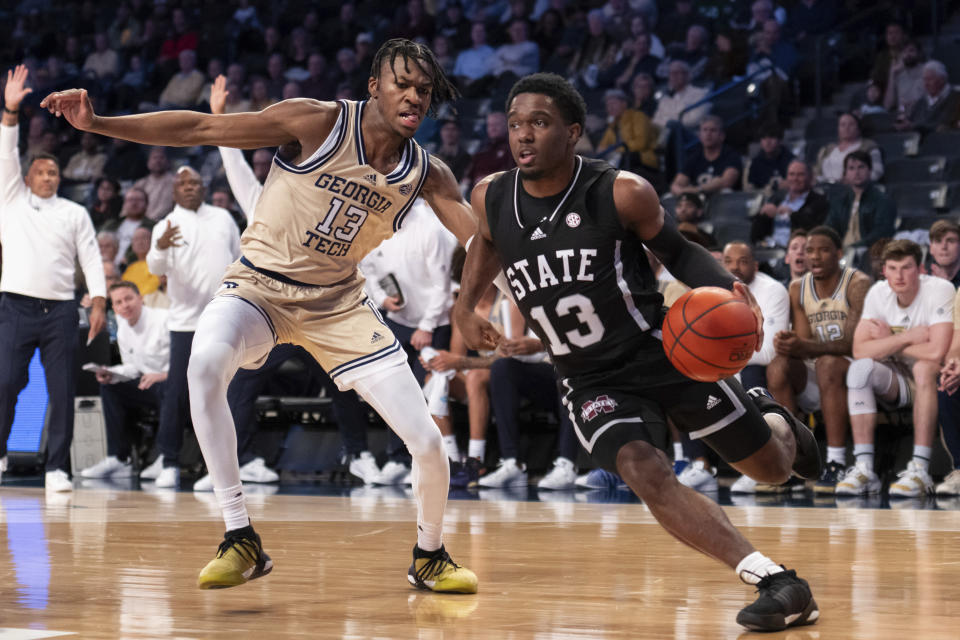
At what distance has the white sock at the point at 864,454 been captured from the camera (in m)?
7.25

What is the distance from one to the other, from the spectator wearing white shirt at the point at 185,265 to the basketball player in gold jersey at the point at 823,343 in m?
3.75

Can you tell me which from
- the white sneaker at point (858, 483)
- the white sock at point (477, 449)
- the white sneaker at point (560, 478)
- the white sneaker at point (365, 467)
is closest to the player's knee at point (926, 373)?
the white sneaker at point (858, 483)

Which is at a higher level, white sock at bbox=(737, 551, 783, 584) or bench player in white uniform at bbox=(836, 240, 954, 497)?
bench player in white uniform at bbox=(836, 240, 954, 497)

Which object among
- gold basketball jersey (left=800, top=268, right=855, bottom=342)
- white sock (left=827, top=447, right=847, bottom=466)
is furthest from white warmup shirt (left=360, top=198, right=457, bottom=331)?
white sock (left=827, top=447, right=847, bottom=466)

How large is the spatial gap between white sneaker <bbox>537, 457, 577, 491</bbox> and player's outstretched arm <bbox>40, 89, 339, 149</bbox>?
418 cm

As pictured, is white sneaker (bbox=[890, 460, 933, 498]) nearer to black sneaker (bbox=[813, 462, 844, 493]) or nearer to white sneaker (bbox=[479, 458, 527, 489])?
black sneaker (bbox=[813, 462, 844, 493])

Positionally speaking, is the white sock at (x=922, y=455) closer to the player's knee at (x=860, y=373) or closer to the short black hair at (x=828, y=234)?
the player's knee at (x=860, y=373)

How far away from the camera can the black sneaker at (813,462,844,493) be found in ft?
24.1

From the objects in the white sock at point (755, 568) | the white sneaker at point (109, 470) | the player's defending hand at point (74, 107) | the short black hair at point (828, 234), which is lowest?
the white sneaker at point (109, 470)

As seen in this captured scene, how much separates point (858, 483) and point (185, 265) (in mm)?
4625

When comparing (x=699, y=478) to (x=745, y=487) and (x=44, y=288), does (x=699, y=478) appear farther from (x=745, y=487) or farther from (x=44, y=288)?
(x=44, y=288)

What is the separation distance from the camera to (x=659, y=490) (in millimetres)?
3418

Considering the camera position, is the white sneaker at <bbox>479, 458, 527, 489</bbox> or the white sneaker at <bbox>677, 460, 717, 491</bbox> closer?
the white sneaker at <bbox>677, 460, 717, 491</bbox>

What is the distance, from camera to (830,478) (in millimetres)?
7395
